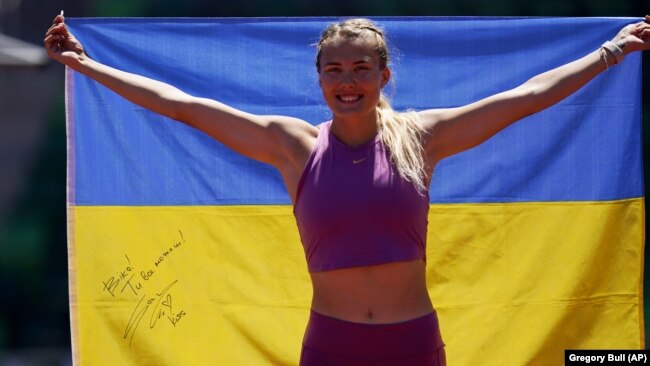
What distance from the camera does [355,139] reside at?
3.06m

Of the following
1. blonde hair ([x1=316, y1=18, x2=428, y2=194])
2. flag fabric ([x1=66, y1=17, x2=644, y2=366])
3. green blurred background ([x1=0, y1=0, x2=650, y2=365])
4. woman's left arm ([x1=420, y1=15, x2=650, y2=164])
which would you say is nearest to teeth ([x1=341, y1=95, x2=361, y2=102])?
blonde hair ([x1=316, y1=18, x2=428, y2=194])

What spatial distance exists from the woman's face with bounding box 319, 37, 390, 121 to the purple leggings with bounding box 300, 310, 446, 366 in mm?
596

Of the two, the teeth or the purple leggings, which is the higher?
the teeth

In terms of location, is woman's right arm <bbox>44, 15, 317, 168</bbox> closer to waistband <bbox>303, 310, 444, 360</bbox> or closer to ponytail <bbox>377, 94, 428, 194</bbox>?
ponytail <bbox>377, 94, 428, 194</bbox>

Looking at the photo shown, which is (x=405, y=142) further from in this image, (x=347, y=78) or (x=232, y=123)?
(x=232, y=123)

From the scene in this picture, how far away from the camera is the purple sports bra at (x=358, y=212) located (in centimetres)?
290

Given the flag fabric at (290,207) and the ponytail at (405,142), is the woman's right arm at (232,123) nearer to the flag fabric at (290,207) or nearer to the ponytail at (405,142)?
the ponytail at (405,142)

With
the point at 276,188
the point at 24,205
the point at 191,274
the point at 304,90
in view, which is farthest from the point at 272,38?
the point at 24,205

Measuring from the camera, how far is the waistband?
115 inches

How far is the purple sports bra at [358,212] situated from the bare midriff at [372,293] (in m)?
0.04

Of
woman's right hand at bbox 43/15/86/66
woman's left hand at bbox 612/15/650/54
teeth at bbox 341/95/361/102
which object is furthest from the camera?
woman's left hand at bbox 612/15/650/54

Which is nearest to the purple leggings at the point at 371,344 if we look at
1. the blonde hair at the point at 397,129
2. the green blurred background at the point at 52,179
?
the blonde hair at the point at 397,129

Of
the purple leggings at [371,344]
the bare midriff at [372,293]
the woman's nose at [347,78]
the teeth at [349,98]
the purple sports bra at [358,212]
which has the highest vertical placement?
the woman's nose at [347,78]

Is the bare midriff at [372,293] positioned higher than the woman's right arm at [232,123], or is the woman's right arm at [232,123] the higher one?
the woman's right arm at [232,123]
